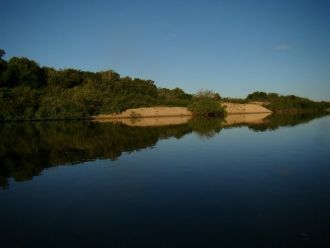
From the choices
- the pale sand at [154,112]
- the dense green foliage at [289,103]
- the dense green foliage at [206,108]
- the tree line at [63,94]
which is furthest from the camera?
the dense green foliage at [289,103]

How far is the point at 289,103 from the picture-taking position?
10112 centimetres

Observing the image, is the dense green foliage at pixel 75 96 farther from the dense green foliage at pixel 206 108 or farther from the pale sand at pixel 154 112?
the pale sand at pixel 154 112

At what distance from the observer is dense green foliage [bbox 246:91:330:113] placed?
100125mm

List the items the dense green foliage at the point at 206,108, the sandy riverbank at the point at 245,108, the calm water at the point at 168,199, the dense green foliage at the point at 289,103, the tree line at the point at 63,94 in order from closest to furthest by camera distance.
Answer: the calm water at the point at 168,199, the tree line at the point at 63,94, the dense green foliage at the point at 206,108, the sandy riverbank at the point at 245,108, the dense green foliage at the point at 289,103

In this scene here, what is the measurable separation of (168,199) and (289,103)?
322 feet

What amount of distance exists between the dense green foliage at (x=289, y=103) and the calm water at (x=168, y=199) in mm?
83092

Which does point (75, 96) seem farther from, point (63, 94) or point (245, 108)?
point (245, 108)

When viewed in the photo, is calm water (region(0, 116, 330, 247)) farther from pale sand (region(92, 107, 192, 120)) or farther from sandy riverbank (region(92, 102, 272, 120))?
pale sand (region(92, 107, 192, 120))

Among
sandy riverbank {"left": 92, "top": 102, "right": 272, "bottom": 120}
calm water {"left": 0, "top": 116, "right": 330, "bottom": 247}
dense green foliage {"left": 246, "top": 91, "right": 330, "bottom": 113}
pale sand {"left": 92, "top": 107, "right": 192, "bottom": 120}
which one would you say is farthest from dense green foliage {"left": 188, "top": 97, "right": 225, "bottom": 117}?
calm water {"left": 0, "top": 116, "right": 330, "bottom": 247}

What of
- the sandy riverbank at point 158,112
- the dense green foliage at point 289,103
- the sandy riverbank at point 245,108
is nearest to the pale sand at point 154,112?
the sandy riverbank at point 158,112

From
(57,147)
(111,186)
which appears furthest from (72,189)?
(57,147)

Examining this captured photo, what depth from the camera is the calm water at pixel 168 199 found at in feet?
26.6

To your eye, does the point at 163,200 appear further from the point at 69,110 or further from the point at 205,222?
the point at 69,110

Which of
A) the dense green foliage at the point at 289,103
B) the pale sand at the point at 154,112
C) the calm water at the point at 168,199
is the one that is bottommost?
the calm water at the point at 168,199
